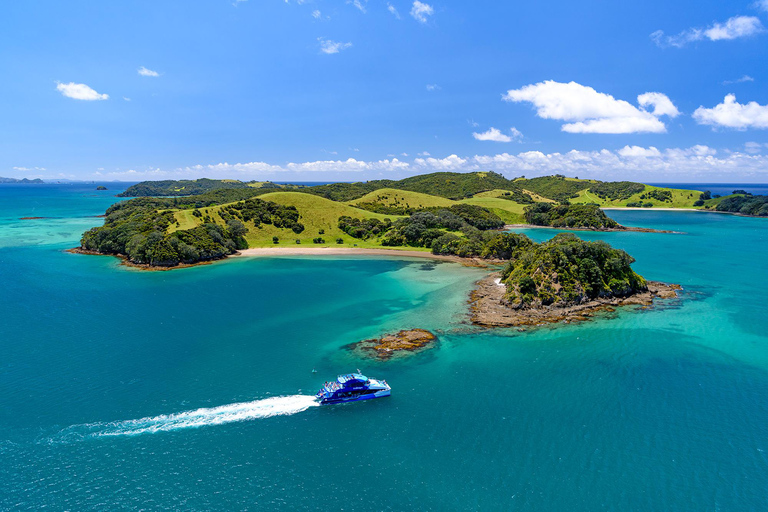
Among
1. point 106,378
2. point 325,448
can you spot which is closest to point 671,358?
point 325,448

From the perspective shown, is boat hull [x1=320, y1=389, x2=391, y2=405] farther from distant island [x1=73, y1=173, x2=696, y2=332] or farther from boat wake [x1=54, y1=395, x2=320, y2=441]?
distant island [x1=73, y1=173, x2=696, y2=332]

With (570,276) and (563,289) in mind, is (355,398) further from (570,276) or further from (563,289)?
(570,276)

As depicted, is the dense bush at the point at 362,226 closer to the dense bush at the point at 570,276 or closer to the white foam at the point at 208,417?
the dense bush at the point at 570,276

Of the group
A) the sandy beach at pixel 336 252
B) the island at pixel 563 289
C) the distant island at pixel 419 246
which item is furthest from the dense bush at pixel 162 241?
the island at pixel 563 289

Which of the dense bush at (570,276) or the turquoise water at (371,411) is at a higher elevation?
the dense bush at (570,276)

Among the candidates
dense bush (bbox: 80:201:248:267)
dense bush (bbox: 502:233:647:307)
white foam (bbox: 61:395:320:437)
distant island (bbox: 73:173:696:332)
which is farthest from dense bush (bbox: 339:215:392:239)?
white foam (bbox: 61:395:320:437)
